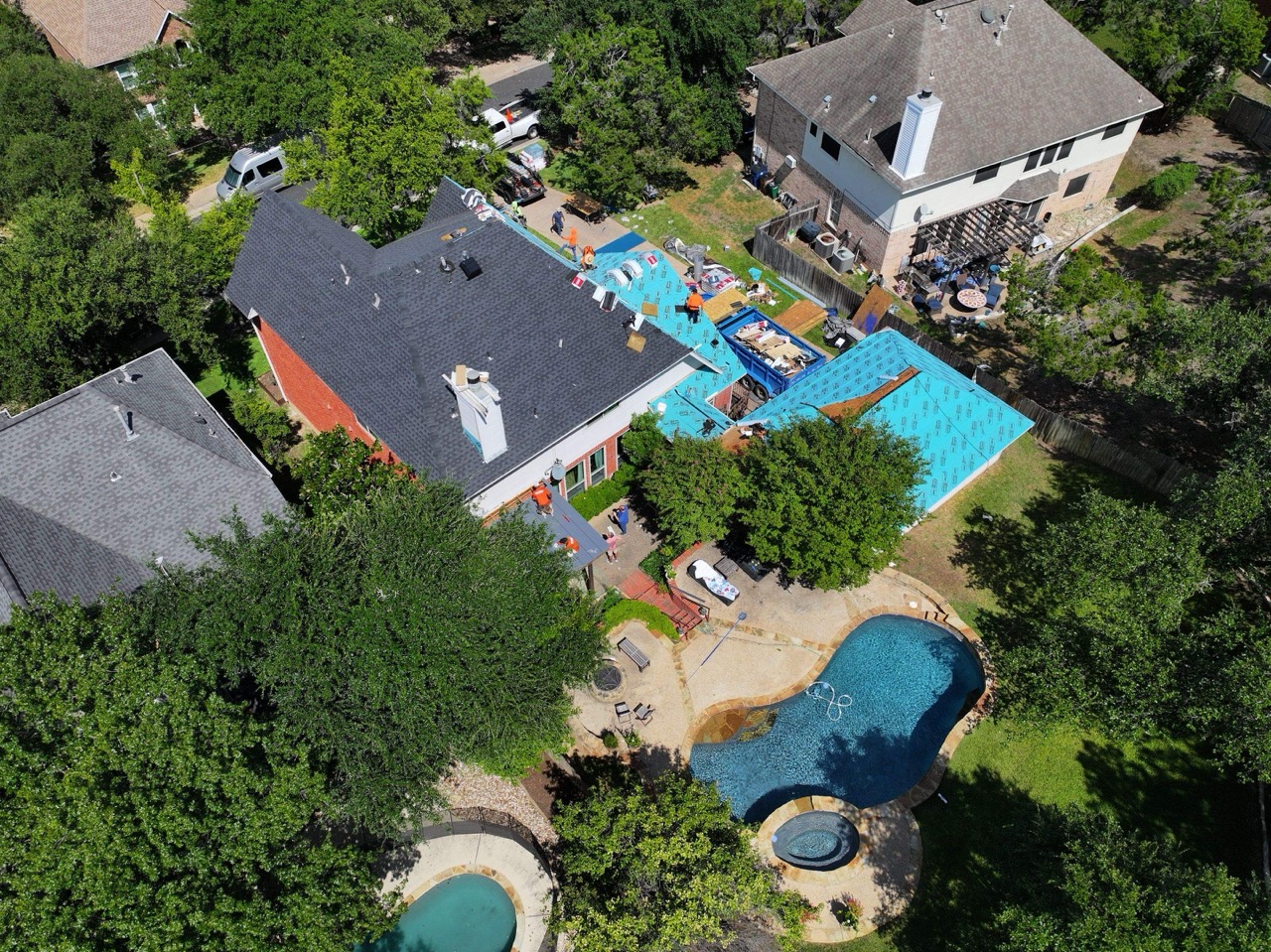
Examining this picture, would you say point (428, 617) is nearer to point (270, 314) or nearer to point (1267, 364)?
point (270, 314)

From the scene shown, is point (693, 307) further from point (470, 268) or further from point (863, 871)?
point (863, 871)

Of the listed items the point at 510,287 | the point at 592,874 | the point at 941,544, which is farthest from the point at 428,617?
the point at 941,544

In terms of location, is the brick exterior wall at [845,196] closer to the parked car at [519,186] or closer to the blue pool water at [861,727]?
the parked car at [519,186]

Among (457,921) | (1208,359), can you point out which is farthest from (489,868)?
(1208,359)

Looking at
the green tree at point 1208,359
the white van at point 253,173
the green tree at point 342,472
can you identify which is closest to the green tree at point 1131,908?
the green tree at point 1208,359

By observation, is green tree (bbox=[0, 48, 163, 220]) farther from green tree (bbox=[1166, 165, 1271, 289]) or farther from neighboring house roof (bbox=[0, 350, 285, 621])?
green tree (bbox=[1166, 165, 1271, 289])
